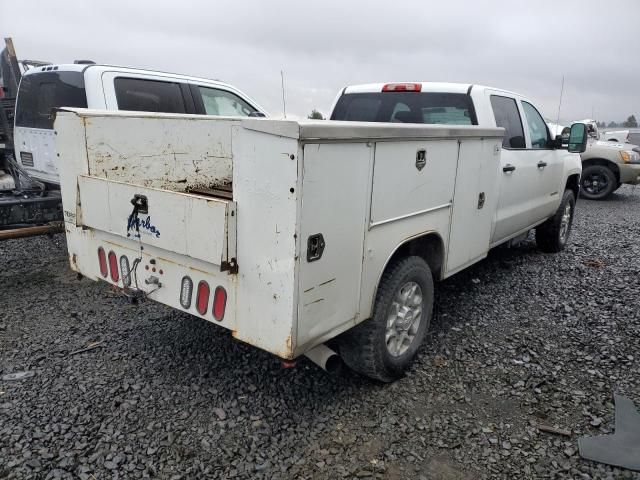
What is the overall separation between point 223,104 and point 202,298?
436 cm

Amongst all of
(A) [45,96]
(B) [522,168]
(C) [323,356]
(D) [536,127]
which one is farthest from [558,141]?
(A) [45,96]

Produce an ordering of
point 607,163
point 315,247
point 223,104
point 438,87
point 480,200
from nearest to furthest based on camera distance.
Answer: point 315,247
point 480,200
point 438,87
point 223,104
point 607,163

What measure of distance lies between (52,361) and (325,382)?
185 centimetres

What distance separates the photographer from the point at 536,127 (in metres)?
5.39

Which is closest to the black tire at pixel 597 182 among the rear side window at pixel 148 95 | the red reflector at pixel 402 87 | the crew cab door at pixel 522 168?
the crew cab door at pixel 522 168

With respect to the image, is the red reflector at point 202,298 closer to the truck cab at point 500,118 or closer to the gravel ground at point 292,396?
the gravel ground at point 292,396

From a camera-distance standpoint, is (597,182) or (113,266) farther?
(597,182)

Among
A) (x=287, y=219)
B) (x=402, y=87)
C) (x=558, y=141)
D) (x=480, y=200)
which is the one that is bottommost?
(x=480, y=200)

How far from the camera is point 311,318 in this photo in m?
2.37

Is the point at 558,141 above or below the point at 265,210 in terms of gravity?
above

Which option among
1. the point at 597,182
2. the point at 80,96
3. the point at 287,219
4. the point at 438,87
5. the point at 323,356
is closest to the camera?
the point at 287,219

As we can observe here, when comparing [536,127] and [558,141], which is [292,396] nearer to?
[536,127]

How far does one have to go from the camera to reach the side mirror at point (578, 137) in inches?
210

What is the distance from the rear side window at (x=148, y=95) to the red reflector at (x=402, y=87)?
258 cm
